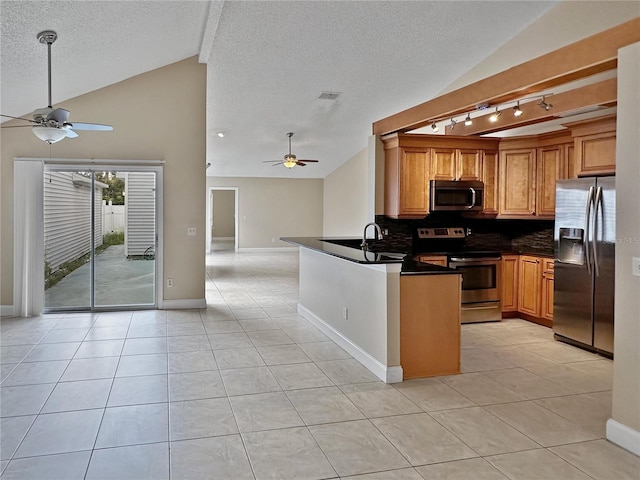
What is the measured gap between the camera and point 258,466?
242 cm

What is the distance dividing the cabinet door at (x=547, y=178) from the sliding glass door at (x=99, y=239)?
4666 millimetres

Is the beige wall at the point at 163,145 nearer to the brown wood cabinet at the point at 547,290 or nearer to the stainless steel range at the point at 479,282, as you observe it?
the stainless steel range at the point at 479,282

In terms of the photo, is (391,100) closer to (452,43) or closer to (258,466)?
(452,43)

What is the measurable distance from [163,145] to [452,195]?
12.0ft

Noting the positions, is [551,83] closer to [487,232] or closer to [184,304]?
[487,232]

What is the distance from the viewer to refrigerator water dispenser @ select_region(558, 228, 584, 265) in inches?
177

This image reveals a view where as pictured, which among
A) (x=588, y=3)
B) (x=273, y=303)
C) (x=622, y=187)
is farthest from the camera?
(x=273, y=303)

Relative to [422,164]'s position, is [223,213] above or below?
below

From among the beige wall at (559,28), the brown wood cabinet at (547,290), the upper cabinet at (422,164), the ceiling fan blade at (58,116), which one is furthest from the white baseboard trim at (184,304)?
the beige wall at (559,28)

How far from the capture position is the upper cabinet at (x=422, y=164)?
229 inches

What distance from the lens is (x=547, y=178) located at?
550 cm

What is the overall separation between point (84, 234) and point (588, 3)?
19.5ft

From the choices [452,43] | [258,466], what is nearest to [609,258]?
[452,43]

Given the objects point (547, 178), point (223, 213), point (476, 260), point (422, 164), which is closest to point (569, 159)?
point (547, 178)
